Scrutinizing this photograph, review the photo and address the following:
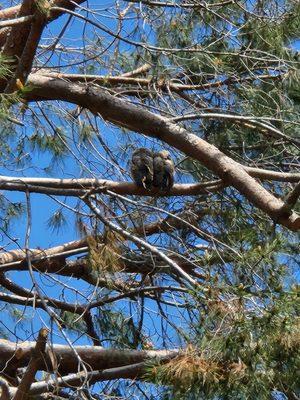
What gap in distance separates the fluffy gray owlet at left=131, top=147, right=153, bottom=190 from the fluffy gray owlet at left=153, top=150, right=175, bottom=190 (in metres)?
0.03

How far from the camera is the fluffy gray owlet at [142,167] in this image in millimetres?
5547

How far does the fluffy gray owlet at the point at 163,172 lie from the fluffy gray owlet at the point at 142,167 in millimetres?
32

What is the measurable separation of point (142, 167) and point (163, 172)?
116 millimetres

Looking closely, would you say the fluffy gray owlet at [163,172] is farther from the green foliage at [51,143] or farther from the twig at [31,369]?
the twig at [31,369]

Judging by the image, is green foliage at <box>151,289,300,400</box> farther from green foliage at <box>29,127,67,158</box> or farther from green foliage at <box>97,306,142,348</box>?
green foliage at <box>29,127,67,158</box>

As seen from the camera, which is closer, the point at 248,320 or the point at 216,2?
the point at 248,320

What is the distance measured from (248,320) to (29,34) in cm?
211

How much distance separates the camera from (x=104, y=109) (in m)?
6.01

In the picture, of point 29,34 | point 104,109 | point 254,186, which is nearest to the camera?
point 254,186

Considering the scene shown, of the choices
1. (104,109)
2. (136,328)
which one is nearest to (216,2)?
(104,109)

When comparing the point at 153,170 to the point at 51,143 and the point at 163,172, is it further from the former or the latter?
the point at 51,143

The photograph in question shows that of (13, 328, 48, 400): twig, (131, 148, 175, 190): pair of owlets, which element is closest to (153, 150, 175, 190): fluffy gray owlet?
(131, 148, 175, 190): pair of owlets

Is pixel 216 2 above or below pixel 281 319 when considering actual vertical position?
above

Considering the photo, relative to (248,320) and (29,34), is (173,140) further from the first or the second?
(248,320)
